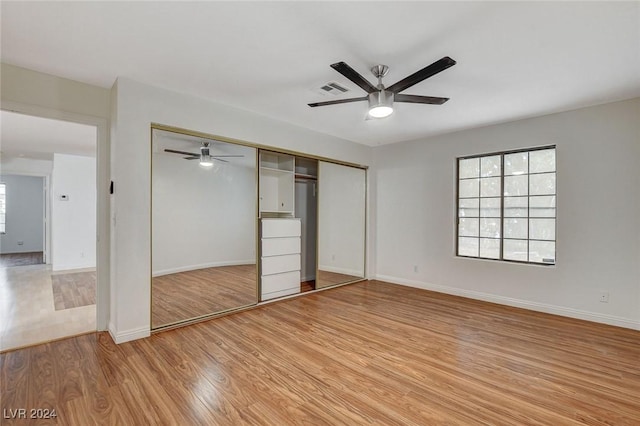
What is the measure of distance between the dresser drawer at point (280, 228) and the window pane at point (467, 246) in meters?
2.65

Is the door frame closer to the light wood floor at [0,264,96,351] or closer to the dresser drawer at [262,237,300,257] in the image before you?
the light wood floor at [0,264,96,351]

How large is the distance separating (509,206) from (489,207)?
270 mm

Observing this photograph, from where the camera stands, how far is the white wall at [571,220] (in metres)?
3.37

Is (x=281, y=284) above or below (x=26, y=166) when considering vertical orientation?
below

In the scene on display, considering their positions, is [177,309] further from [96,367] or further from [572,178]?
[572,178]

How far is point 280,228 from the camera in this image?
4336mm

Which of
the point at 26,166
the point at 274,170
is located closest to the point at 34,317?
the point at 274,170

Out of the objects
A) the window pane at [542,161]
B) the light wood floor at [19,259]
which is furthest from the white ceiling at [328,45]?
the light wood floor at [19,259]

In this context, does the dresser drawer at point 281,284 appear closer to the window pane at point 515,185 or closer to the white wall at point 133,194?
the white wall at point 133,194

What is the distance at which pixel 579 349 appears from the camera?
2.82 m

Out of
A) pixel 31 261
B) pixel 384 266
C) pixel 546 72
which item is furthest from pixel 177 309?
pixel 31 261

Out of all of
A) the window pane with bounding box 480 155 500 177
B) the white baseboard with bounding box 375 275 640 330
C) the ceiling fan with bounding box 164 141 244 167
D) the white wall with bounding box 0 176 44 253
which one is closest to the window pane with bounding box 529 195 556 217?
the window pane with bounding box 480 155 500 177

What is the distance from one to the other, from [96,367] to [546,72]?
→ 15.6ft

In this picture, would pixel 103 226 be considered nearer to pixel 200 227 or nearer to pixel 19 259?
pixel 200 227
